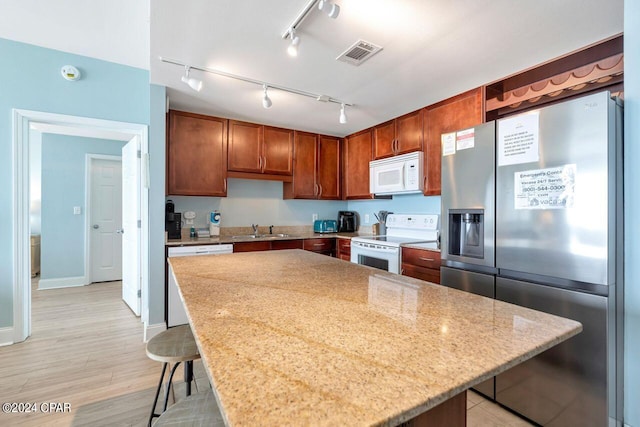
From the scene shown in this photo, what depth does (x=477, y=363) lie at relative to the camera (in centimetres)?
A: 63

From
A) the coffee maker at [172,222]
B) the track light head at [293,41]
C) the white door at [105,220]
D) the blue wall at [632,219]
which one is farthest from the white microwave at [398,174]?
the white door at [105,220]

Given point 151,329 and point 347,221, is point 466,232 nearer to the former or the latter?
point 347,221

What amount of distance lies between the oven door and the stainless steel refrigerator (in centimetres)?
118

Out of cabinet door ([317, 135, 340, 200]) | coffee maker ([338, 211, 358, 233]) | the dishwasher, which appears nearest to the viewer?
the dishwasher

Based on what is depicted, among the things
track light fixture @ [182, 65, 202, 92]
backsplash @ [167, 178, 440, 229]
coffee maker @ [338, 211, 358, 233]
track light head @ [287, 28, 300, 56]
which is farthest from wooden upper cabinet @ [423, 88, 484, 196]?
track light fixture @ [182, 65, 202, 92]

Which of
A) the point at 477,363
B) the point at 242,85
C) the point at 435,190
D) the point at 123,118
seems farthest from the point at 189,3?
the point at 435,190

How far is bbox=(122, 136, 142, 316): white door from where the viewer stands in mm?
3000

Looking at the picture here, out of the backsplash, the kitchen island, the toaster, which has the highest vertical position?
the backsplash

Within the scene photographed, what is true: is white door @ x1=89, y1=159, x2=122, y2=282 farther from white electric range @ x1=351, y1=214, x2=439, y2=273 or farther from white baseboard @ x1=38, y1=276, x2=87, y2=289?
white electric range @ x1=351, y1=214, x2=439, y2=273

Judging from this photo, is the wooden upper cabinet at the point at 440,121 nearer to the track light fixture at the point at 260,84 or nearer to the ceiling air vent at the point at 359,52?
the track light fixture at the point at 260,84

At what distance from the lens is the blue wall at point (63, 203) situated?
169 inches

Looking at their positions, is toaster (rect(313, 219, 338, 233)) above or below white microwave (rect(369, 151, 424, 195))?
below

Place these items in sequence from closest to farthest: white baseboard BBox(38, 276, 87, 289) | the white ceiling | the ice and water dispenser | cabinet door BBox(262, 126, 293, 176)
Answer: the white ceiling, the ice and water dispenser, cabinet door BBox(262, 126, 293, 176), white baseboard BBox(38, 276, 87, 289)

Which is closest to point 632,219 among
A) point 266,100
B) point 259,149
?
point 266,100
